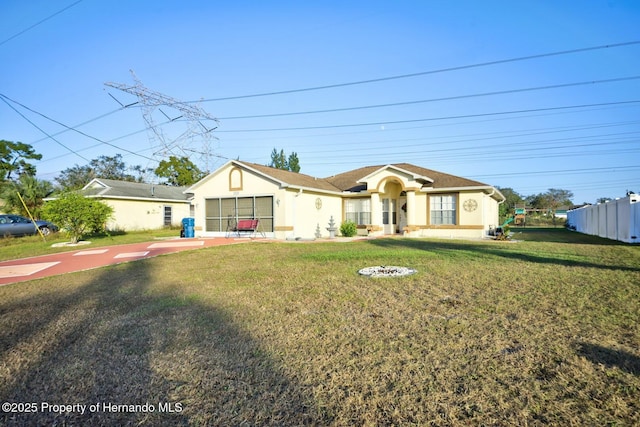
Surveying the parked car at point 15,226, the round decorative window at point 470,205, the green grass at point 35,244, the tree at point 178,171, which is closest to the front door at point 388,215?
the round decorative window at point 470,205

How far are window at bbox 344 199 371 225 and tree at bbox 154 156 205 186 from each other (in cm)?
2817

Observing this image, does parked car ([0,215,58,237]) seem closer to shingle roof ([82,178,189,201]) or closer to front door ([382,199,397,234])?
shingle roof ([82,178,189,201])

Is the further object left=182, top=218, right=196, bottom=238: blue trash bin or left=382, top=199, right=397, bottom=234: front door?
left=382, top=199, right=397, bottom=234: front door

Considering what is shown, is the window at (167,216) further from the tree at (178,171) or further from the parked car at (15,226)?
the tree at (178,171)

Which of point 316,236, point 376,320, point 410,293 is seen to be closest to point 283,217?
point 316,236

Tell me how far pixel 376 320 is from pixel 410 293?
1660 millimetres

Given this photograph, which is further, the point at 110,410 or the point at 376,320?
the point at 376,320

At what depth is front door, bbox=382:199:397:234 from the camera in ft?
72.9

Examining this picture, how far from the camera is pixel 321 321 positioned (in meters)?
4.87

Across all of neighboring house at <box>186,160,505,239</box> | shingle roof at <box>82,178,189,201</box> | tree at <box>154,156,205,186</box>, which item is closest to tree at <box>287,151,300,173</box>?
tree at <box>154,156,205,186</box>

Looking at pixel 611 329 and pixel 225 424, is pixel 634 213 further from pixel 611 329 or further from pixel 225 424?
pixel 225 424

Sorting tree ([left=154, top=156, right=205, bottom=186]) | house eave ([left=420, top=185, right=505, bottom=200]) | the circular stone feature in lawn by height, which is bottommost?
the circular stone feature in lawn

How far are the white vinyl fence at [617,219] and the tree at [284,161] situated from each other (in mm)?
32177

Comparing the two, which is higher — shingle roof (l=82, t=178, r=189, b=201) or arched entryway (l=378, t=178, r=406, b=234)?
shingle roof (l=82, t=178, r=189, b=201)
